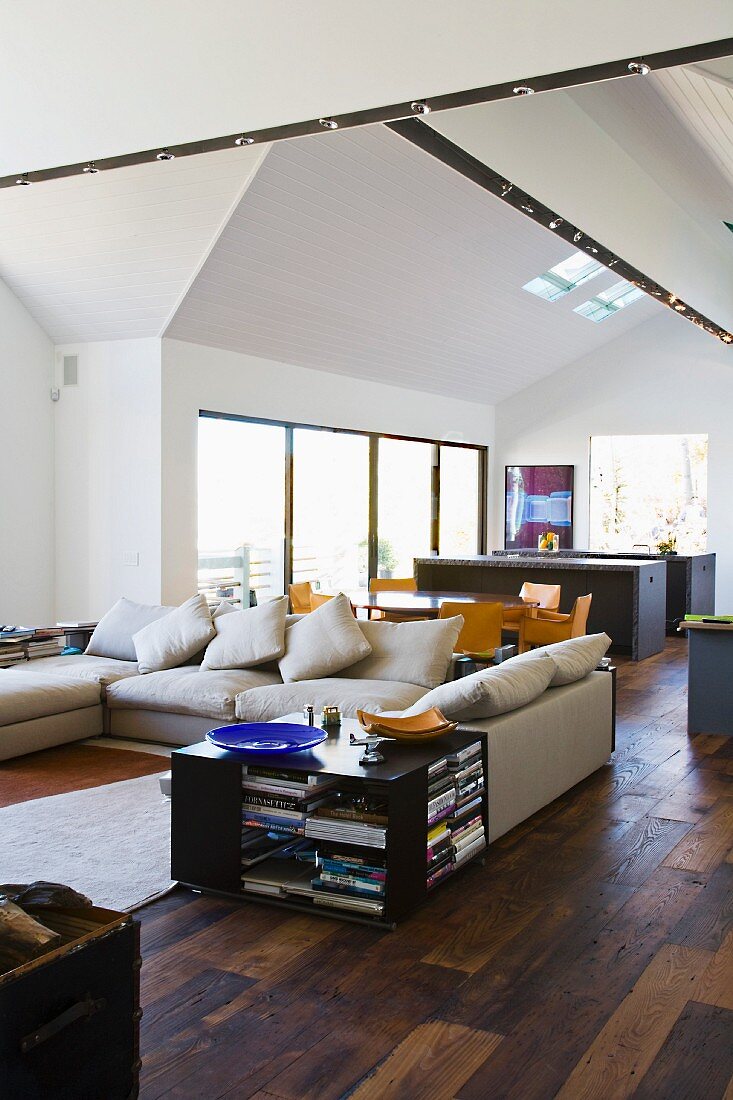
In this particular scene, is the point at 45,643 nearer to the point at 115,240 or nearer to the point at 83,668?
the point at 83,668

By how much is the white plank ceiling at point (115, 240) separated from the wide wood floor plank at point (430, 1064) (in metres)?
5.81

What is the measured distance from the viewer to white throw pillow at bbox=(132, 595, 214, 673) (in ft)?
21.6

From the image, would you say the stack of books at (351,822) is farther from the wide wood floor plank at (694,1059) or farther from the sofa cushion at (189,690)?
the sofa cushion at (189,690)

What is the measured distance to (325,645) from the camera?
19.8 ft

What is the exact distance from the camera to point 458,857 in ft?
12.6

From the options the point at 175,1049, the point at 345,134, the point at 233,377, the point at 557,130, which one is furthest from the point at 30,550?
the point at 175,1049

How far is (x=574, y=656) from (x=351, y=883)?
215 centimetres

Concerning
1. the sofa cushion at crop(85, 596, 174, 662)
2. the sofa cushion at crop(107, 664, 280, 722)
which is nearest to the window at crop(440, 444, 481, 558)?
the sofa cushion at crop(85, 596, 174, 662)

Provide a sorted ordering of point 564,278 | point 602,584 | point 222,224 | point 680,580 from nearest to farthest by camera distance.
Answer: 1. point 222,224
2. point 602,584
3. point 564,278
4. point 680,580

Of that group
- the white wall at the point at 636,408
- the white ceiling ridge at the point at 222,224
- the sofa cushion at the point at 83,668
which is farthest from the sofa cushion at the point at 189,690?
the white wall at the point at 636,408

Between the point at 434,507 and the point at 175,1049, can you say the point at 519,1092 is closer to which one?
the point at 175,1049

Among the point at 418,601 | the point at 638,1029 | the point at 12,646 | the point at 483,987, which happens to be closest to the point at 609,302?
the point at 418,601

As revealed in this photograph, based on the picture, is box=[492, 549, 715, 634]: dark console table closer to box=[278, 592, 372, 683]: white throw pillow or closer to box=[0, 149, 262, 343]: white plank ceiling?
box=[0, 149, 262, 343]: white plank ceiling

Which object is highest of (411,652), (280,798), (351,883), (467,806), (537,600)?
(537,600)
